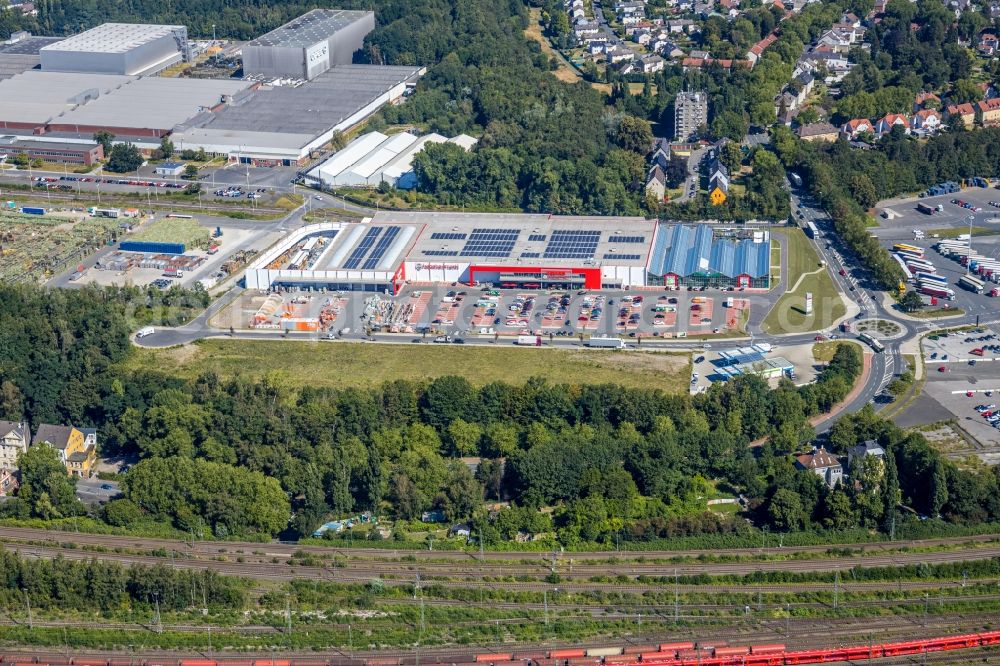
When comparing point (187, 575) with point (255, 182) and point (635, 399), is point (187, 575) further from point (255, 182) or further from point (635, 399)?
point (255, 182)

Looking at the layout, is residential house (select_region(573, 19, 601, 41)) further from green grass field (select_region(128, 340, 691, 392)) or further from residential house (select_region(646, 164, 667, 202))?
green grass field (select_region(128, 340, 691, 392))

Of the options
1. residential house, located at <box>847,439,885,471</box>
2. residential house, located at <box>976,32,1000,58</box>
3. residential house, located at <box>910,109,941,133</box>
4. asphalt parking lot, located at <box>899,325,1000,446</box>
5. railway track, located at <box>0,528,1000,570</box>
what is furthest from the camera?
residential house, located at <box>976,32,1000,58</box>

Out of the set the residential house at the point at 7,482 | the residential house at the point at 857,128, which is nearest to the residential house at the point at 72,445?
the residential house at the point at 7,482

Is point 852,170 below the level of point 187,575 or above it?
above

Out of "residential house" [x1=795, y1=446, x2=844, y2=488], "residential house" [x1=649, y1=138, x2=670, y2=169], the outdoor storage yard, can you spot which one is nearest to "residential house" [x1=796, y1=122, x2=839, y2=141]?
"residential house" [x1=649, y1=138, x2=670, y2=169]

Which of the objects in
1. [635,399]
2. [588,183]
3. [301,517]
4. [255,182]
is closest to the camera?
[301,517]

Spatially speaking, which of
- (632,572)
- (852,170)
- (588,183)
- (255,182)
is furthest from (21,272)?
(852,170)

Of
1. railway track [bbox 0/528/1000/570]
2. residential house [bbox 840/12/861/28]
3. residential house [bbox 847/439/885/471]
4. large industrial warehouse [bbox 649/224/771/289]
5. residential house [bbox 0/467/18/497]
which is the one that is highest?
residential house [bbox 840/12/861/28]
